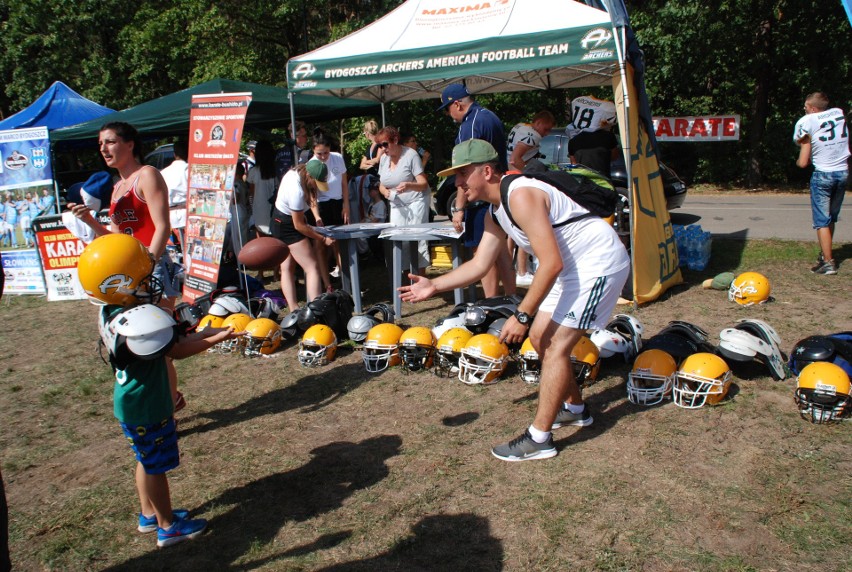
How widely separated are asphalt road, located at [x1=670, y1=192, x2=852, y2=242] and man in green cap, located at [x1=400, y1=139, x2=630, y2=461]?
8.52 m

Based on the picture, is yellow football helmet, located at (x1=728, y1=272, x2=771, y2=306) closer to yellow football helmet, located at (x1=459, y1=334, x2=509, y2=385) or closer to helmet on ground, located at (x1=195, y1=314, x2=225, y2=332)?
yellow football helmet, located at (x1=459, y1=334, x2=509, y2=385)

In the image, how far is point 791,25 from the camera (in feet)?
58.1

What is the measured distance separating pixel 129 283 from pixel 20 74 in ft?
91.7

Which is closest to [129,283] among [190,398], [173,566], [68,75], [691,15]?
[173,566]

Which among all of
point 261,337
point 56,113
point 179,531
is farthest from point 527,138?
point 56,113

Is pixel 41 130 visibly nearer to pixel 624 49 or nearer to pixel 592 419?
pixel 624 49

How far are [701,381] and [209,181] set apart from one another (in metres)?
5.52

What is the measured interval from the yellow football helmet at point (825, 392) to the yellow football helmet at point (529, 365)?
184cm

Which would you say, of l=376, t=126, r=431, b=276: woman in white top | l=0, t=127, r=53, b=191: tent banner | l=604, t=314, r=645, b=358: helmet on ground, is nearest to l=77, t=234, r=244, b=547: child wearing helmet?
l=604, t=314, r=645, b=358: helmet on ground

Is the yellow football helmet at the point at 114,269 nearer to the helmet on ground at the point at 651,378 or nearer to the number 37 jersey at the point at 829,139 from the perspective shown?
the helmet on ground at the point at 651,378

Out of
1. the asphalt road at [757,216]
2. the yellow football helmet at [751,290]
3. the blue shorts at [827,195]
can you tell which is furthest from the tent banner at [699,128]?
the yellow football helmet at [751,290]

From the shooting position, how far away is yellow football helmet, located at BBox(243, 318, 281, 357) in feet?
21.3

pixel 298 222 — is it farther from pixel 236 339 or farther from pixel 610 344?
pixel 610 344

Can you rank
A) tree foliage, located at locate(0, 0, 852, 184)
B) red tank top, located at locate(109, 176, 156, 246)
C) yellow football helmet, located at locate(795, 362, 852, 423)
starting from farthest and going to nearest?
tree foliage, located at locate(0, 0, 852, 184), red tank top, located at locate(109, 176, 156, 246), yellow football helmet, located at locate(795, 362, 852, 423)
